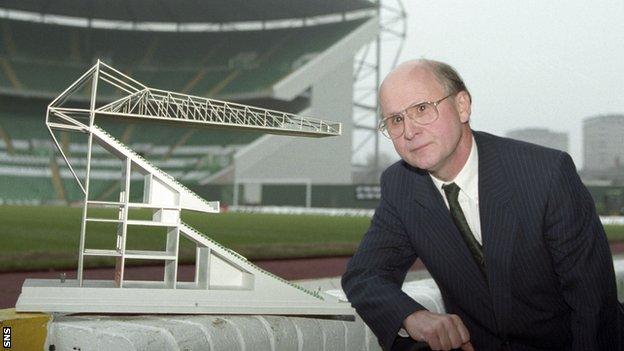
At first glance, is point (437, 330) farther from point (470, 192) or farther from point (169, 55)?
point (169, 55)

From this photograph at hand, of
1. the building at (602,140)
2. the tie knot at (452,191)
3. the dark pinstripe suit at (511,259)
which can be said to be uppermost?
the building at (602,140)

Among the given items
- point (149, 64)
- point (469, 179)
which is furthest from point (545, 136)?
point (469, 179)

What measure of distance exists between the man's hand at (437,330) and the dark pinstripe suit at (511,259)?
0.03 metres

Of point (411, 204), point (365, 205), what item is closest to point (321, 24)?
point (365, 205)

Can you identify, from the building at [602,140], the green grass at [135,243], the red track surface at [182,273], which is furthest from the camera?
the building at [602,140]

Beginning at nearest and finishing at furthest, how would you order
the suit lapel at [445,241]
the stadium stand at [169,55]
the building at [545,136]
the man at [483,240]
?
the man at [483,240], the suit lapel at [445,241], the stadium stand at [169,55], the building at [545,136]

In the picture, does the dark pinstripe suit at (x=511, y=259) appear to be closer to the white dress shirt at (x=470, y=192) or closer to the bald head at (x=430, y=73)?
the white dress shirt at (x=470, y=192)

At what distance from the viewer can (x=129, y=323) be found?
139cm

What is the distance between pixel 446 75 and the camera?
A: 163 cm

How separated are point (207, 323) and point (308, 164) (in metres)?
30.5

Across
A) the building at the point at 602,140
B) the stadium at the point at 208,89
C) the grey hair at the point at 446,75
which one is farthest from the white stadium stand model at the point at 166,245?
the building at the point at 602,140

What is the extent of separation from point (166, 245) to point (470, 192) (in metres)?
0.82

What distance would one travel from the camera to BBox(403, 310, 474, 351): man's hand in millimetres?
1601

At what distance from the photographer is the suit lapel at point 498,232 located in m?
1.63
